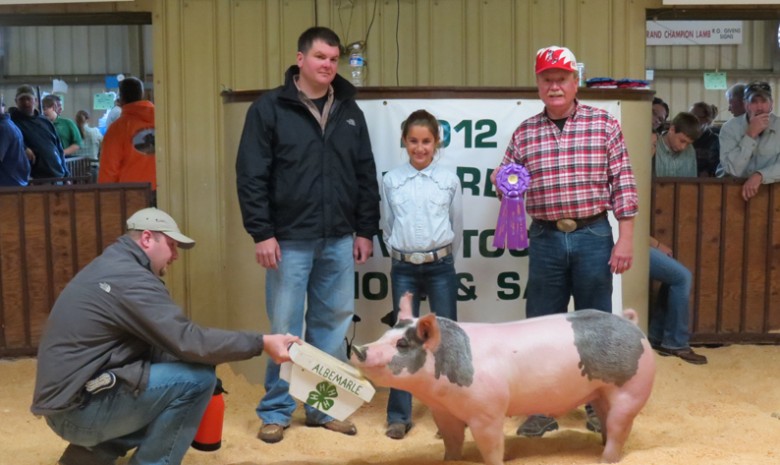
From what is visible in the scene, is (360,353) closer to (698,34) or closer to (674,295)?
(674,295)

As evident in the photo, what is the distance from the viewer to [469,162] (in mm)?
5848

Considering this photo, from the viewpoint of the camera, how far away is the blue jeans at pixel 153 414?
4262 millimetres

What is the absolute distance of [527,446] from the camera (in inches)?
198

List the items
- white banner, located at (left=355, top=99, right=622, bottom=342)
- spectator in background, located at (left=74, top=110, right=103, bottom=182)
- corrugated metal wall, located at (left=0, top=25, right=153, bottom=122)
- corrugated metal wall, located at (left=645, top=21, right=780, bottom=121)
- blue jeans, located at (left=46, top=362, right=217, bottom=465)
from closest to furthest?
blue jeans, located at (left=46, top=362, right=217, bottom=465) < white banner, located at (left=355, top=99, right=622, bottom=342) < spectator in background, located at (left=74, top=110, right=103, bottom=182) < corrugated metal wall, located at (left=0, top=25, right=153, bottom=122) < corrugated metal wall, located at (left=645, top=21, right=780, bottom=121)

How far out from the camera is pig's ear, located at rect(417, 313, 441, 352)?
4.26m

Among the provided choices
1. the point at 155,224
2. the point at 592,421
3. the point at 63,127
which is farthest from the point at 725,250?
the point at 63,127

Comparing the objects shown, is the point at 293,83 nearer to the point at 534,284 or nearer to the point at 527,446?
the point at 534,284

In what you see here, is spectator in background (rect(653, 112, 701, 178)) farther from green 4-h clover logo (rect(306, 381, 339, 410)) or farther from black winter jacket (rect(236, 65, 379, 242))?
green 4-h clover logo (rect(306, 381, 339, 410))

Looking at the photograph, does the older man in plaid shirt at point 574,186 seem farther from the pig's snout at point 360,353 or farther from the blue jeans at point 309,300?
the pig's snout at point 360,353

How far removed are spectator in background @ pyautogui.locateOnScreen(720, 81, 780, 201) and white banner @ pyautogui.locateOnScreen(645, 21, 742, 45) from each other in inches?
596

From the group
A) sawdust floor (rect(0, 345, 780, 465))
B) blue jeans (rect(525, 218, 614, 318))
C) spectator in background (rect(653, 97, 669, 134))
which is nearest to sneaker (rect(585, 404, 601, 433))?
sawdust floor (rect(0, 345, 780, 465))

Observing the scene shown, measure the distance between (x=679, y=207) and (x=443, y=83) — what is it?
6.11 feet

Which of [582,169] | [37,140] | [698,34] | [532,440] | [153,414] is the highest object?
[698,34]

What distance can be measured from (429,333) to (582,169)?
122 cm
